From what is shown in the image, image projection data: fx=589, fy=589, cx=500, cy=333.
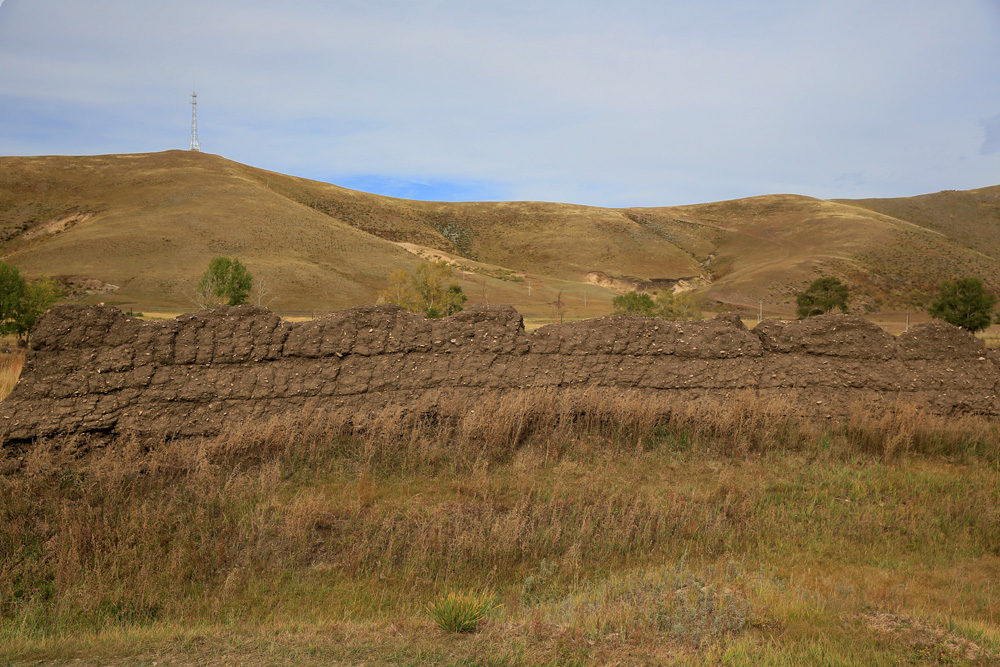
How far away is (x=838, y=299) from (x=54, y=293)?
59901 millimetres

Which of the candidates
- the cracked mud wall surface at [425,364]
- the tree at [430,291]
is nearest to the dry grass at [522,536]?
the cracked mud wall surface at [425,364]

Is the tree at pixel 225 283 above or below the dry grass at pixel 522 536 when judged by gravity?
above

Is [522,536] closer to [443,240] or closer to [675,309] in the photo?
[675,309]

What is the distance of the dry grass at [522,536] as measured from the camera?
407 cm

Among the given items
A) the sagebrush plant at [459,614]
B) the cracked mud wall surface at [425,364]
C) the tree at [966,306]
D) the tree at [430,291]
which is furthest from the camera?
the tree at [430,291]

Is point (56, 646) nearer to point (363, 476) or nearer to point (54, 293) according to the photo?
point (363, 476)

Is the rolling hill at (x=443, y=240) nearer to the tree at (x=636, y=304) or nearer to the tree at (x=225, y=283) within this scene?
the tree at (x=225, y=283)

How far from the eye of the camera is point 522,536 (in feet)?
18.7

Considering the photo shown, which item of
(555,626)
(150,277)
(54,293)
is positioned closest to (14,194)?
(150,277)

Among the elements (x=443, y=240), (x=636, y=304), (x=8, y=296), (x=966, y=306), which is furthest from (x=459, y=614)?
(x=443, y=240)

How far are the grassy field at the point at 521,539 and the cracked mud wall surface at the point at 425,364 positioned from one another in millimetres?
453

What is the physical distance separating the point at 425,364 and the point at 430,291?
4136 cm

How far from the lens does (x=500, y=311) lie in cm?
940

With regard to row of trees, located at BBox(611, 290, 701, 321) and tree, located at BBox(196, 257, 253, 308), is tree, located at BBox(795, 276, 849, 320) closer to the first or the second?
row of trees, located at BBox(611, 290, 701, 321)
